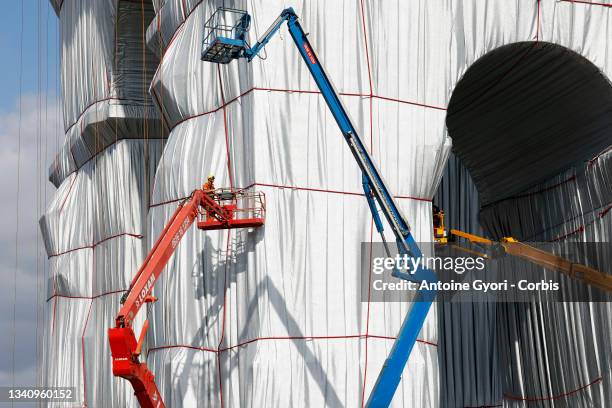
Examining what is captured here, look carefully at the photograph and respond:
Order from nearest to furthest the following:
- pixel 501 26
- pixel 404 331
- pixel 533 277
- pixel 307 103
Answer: pixel 404 331 → pixel 307 103 → pixel 501 26 → pixel 533 277

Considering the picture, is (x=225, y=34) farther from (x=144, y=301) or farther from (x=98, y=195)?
(x=98, y=195)

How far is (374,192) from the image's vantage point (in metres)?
28.1

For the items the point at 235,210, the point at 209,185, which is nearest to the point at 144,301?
the point at 235,210

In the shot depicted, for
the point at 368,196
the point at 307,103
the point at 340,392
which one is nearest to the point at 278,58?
the point at 307,103

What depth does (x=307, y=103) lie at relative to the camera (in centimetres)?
3047

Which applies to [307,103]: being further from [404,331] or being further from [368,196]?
[404,331]

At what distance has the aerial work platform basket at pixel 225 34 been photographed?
2838cm

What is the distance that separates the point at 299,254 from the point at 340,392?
4.02 meters

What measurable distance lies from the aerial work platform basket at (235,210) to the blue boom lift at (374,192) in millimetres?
3165

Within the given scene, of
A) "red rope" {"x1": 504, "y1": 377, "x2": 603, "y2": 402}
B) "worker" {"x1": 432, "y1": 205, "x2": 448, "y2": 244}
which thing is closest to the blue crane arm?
"worker" {"x1": 432, "y1": 205, "x2": 448, "y2": 244}

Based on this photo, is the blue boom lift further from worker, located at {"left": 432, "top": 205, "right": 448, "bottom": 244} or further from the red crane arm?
worker, located at {"left": 432, "top": 205, "right": 448, "bottom": 244}

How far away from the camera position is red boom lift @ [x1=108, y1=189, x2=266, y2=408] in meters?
26.7

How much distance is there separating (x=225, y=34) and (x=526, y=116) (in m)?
12.9

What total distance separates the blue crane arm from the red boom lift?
3260 mm
